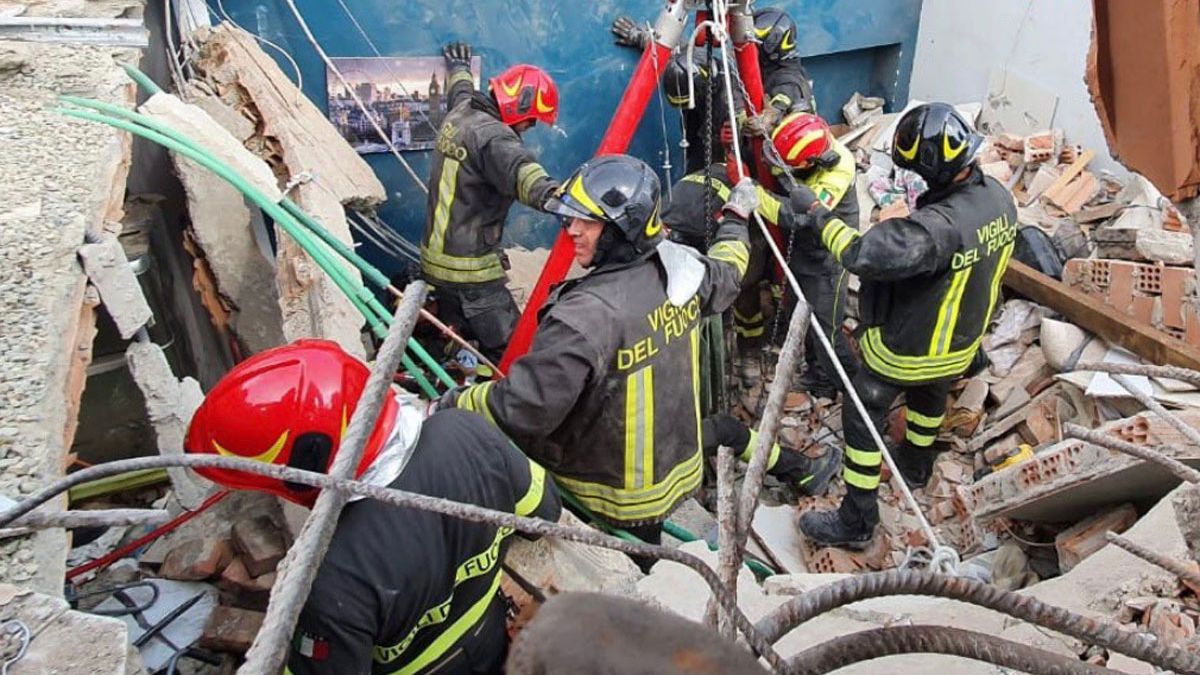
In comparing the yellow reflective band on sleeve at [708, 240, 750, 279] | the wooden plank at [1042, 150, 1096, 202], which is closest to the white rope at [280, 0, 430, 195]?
the yellow reflective band on sleeve at [708, 240, 750, 279]

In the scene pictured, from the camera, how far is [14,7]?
368 cm

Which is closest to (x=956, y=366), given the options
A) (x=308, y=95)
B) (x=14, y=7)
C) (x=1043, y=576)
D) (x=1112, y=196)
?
(x=1043, y=576)

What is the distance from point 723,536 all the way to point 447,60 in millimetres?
5497

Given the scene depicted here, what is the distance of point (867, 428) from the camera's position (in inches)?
177

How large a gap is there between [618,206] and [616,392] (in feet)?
2.21

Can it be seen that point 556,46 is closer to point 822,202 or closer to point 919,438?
point 822,202

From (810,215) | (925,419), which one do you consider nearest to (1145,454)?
(810,215)

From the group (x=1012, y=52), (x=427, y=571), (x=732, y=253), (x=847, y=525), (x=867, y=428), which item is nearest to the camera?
(x=427, y=571)

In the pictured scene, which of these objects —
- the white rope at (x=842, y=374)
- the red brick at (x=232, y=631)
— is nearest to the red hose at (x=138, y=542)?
the red brick at (x=232, y=631)

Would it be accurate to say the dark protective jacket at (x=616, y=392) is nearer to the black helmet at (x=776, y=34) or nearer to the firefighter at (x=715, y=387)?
the firefighter at (x=715, y=387)

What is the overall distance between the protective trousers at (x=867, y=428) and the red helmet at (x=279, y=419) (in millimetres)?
3233

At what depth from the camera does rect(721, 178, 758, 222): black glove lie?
438 cm

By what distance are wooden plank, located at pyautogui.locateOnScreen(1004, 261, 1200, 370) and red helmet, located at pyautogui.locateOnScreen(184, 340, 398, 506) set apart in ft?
14.6

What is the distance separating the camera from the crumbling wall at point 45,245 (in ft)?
6.35
